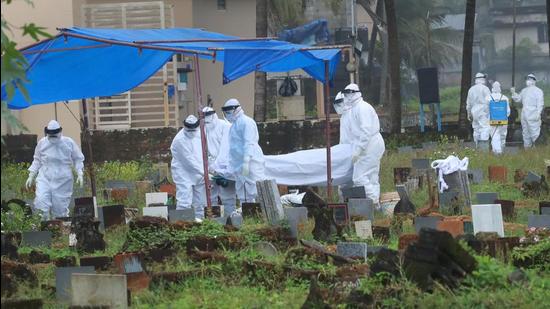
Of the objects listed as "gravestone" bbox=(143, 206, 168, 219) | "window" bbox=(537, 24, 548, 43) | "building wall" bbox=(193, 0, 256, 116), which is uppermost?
"window" bbox=(537, 24, 548, 43)

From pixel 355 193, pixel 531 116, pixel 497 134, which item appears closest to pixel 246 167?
pixel 355 193

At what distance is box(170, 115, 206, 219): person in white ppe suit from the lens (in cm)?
1912

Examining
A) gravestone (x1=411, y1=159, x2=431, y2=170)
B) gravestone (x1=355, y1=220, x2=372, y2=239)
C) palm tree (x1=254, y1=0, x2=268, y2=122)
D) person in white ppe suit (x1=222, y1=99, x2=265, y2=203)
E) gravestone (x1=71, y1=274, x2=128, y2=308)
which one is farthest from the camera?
palm tree (x1=254, y1=0, x2=268, y2=122)

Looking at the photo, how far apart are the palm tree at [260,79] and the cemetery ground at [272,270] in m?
15.3

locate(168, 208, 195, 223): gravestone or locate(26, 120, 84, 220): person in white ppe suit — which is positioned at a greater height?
locate(26, 120, 84, 220): person in white ppe suit

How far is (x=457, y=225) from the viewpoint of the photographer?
45.3 feet

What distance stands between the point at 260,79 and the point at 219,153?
11.6 m

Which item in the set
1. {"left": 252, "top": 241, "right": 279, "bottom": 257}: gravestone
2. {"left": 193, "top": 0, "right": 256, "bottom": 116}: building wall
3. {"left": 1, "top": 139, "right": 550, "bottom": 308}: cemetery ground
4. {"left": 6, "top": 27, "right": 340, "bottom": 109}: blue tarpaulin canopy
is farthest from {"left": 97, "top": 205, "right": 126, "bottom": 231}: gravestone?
{"left": 193, "top": 0, "right": 256, "bottom": 116}: building wall

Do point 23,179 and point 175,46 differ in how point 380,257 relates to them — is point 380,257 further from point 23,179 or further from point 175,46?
point 23,179

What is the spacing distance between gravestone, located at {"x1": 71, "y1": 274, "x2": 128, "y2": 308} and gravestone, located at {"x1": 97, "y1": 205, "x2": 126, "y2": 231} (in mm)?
5404

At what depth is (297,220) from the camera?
1505 cm

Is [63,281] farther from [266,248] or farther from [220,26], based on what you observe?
[220,26]

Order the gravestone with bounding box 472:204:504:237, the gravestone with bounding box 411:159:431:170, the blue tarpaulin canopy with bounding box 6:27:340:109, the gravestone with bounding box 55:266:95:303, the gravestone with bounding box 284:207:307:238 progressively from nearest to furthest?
1. the gravestone with bounding box 55:266:95:303
2. the gravestone with bounding box 472:204:504:237
3. the gravestone with bounding box 284:207:307:238
4. the blue tarpaulin canopy with bounding box 6:27:340:109
5. the gravestone with bounding box 411:159:431:170

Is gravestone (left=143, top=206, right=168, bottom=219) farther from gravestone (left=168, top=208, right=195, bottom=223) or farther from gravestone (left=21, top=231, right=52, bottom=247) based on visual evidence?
gravestone (left=21, top=231, right=52, bottom=247)
